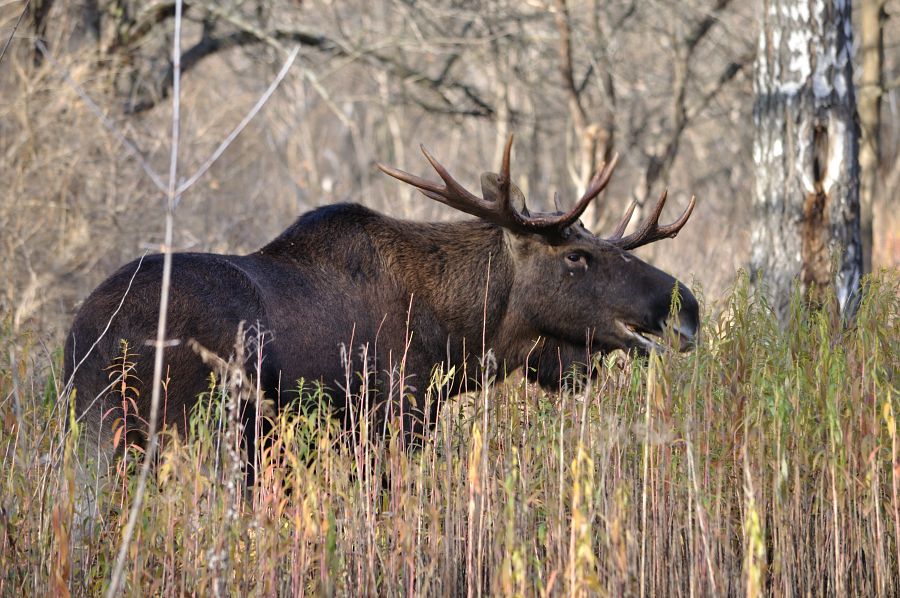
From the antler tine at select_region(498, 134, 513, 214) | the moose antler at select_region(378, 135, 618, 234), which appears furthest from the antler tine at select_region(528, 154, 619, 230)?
the antler tine at select_region(498, 134, 513, 214)

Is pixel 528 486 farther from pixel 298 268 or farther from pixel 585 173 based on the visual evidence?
pixel 585 173

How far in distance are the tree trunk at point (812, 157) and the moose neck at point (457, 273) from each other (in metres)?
1.81

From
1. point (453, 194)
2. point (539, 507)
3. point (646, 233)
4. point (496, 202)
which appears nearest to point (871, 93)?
point (646, 233)

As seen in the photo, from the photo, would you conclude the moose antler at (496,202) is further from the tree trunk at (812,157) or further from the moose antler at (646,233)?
the tree trunk at (812,157)

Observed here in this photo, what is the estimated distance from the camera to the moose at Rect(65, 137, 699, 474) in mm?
4453

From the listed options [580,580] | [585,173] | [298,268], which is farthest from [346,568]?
[585,173]

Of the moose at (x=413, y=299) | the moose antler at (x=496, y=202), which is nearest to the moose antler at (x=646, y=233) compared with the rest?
the moose at (x=413, y=299)

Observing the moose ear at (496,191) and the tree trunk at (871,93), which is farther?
the tree trunk at (871,93)

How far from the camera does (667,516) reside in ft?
12.9

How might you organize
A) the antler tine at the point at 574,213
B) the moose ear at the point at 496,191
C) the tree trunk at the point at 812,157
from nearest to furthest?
the antler tine at the point at 574,213 < the moose ear at the point at 496,191 < the tree trunk at the point at 812,157

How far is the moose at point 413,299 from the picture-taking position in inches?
175

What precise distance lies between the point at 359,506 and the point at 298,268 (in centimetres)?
161

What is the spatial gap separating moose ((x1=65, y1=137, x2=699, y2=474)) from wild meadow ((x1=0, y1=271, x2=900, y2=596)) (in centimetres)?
36

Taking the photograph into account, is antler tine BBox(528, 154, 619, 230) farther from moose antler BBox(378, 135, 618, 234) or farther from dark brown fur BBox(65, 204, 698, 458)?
dark brown fur BBox(65, 204, 698, 458)
